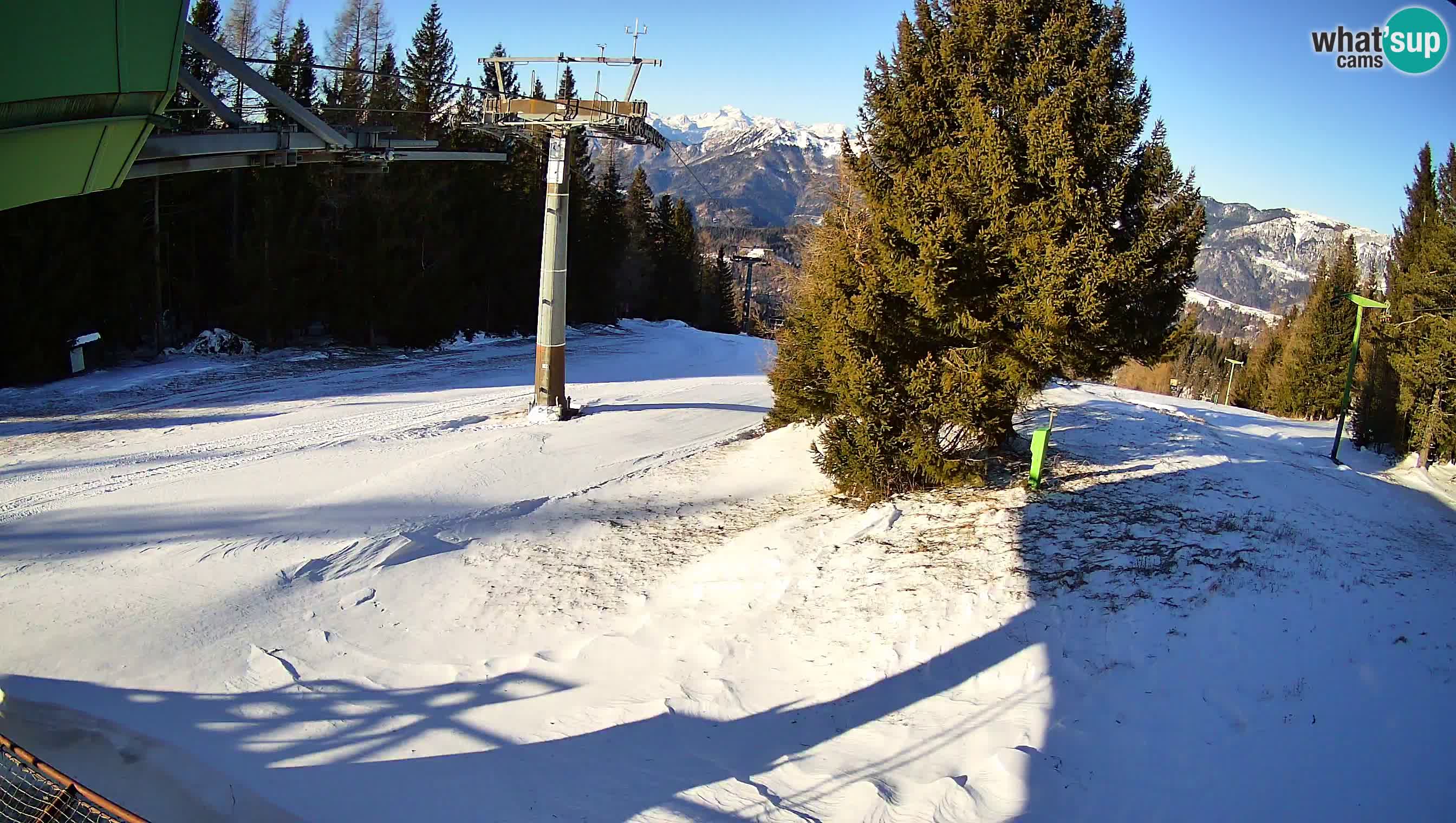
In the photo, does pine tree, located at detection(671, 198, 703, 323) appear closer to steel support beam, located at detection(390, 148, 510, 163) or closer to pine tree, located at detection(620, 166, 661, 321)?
pine tree, located at detection(620, 166, 661, 321)

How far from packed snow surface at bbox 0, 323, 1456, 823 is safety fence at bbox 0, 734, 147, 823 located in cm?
64

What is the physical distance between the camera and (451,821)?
17.1ft

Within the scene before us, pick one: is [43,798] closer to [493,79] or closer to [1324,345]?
[493,79]

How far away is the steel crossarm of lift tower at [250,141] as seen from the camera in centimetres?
676

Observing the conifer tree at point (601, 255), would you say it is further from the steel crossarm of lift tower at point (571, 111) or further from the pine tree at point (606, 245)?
the steel crossarm of lift tower at point (571, 111)

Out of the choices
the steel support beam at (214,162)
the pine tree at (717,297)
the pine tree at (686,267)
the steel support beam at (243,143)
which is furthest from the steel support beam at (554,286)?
the pine tree at (717,297)

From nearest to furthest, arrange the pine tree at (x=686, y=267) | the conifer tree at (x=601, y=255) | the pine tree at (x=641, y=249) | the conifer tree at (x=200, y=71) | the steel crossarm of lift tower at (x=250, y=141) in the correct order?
1. the steel crossarm of lift tower at (x=250, y=141)
2. the conifer tree at (x=200, y=71)
3. the conifer tree at (x=601, y=255)
4. the pine tree at (x=641, y=249)
5. the pine tree at (x=686, y=267)

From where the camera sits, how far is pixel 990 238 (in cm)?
1055

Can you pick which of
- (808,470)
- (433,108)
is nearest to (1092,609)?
(808,470)

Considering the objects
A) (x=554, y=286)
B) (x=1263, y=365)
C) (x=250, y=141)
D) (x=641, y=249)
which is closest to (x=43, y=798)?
(x=250, y=141)

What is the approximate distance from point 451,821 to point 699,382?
18002 mm

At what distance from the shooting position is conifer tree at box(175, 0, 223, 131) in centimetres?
959

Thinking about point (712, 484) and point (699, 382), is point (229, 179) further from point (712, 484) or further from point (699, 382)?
point (712, 484)

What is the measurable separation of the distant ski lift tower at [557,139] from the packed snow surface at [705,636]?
9.19 feet
